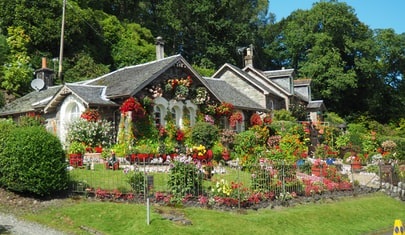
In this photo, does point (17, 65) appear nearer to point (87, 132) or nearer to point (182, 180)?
point (87, 132)

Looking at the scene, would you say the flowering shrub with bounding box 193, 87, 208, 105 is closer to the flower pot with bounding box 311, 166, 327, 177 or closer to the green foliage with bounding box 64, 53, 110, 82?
the flower pot with bounding box 311, 166, 327, 177

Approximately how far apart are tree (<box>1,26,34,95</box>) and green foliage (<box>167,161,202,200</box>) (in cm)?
2552

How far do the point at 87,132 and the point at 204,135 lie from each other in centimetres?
659

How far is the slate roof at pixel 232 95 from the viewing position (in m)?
35.3

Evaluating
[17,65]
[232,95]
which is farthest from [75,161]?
[17,65]

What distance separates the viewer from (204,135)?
28422mm

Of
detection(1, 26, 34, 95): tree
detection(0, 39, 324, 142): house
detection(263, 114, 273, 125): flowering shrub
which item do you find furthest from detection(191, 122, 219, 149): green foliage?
detection(1, 26, 34, 95): tree

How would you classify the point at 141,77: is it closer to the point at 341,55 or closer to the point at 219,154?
the point at 219,154

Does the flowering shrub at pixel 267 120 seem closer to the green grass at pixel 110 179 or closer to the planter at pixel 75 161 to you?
the green grass at pixel 110 179

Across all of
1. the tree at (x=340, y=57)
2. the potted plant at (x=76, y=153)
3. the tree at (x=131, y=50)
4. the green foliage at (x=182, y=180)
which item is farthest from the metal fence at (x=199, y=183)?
the tree at (x=340, y=57)

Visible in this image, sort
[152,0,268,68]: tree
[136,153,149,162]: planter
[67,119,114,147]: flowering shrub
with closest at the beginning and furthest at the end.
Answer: [136,153,149,162]: planter → [67,119,114,147]: flowering shrub → [152,0,268,68]: tree

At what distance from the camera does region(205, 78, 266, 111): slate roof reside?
35.3 m

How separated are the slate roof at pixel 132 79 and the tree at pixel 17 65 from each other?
10.1 m

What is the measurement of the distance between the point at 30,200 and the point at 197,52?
4740 centimetres
